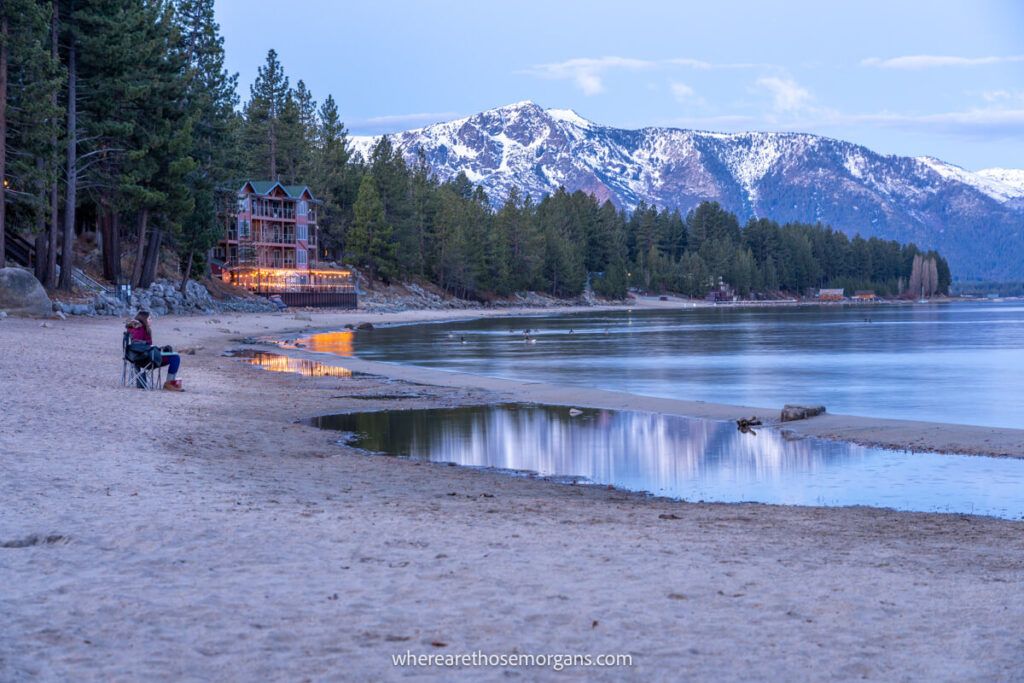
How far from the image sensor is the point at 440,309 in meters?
130

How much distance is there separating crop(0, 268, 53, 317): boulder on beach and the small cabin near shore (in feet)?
184

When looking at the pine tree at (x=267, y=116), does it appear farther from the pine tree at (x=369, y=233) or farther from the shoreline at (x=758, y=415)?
the shoreline at (x=758, y=415)

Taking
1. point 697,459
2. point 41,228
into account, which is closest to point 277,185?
point 41,228

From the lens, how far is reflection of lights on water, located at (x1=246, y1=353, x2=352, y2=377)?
36.0 m

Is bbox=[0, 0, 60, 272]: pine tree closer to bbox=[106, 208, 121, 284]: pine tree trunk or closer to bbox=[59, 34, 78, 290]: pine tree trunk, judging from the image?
bbox=[59, 34, 78, 290]: pine tree trunk

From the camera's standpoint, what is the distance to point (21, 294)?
44.2 metres

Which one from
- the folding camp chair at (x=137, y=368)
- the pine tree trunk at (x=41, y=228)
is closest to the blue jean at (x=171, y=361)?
the folding camp chair at (x=137, y=368)

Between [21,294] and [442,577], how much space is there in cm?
4164

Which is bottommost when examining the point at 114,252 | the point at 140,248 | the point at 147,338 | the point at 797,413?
the point at 797,413

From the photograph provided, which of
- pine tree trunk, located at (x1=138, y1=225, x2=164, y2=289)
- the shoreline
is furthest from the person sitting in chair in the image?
pine tree trunk, located at (x1=138, y1=225, x2=164, y2=289)

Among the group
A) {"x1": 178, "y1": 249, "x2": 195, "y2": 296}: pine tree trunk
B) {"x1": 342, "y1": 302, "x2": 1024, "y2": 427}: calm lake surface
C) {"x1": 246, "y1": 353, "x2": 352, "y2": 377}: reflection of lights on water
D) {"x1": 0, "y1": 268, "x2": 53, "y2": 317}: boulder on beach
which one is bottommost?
{"x1": 342, "y1": 302, "x2": 1024, "y2": 427}: calm lake surface

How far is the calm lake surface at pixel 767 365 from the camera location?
1244 inches

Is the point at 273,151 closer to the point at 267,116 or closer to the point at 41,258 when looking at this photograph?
the point at 267,116

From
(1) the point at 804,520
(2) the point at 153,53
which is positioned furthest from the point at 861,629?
(2) the point at 153,53
